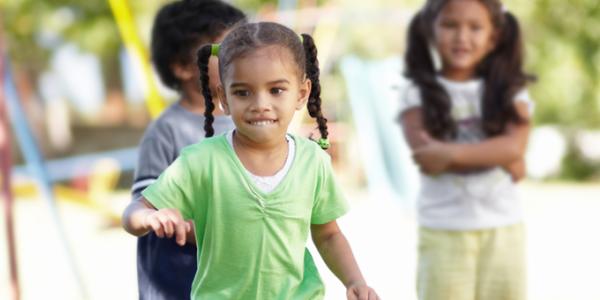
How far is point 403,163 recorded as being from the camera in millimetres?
9820

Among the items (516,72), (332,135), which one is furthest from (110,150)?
(516,72)

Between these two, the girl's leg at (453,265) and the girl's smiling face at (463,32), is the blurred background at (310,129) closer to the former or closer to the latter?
the girl's smiling face at (463,32)

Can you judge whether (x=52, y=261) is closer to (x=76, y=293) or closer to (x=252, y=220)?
(x=76, y=293)

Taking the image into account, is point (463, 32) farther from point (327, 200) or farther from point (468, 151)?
point (327, 200)

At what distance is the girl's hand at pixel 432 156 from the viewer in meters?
3.54

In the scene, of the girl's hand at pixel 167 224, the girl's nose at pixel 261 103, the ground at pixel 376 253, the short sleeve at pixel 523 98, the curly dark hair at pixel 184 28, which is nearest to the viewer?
the girl's hand at pixel 167 224

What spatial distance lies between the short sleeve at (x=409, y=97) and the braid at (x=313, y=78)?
3.65ft

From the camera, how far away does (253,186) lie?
8.04 feet

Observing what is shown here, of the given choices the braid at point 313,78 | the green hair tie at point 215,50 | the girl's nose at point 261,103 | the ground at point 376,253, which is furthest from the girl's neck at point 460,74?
the ground at point 376,253

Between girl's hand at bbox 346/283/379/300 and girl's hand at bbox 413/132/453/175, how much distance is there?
1.07 metres

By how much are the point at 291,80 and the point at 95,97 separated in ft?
76.0

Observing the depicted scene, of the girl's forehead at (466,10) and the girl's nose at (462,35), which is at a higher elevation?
the girl's forehead at (466,10)

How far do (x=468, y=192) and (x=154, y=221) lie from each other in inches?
65.6

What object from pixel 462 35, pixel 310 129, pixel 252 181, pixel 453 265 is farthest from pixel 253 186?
pixel 310 129
